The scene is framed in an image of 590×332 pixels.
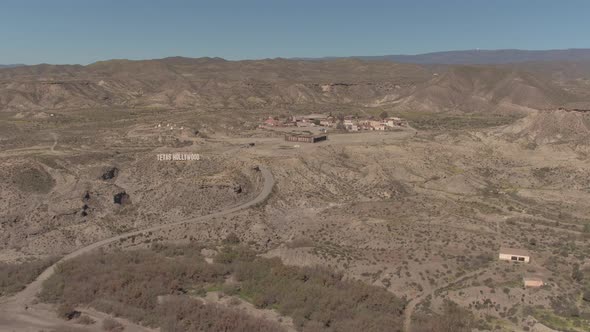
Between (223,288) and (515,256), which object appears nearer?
(223,288)

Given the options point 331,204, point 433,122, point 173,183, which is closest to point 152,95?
point 433,122

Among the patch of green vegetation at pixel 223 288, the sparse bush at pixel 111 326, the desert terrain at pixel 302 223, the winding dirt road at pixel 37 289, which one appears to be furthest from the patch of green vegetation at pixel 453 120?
the sparse bush at pixel 111 326

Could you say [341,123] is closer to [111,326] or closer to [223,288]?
[223,288]

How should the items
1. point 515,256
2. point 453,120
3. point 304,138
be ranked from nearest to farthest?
point 515,256 < point 304,138 < point 453,120

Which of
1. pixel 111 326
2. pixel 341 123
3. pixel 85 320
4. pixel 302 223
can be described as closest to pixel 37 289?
pixel 85 320

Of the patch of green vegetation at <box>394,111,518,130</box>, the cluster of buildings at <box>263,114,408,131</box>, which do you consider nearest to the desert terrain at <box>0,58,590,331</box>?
the cluster of buildings at <box>263,114,408,131</box>

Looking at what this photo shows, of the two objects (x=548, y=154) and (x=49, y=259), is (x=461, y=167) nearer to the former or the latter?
(x=548, y=154)
